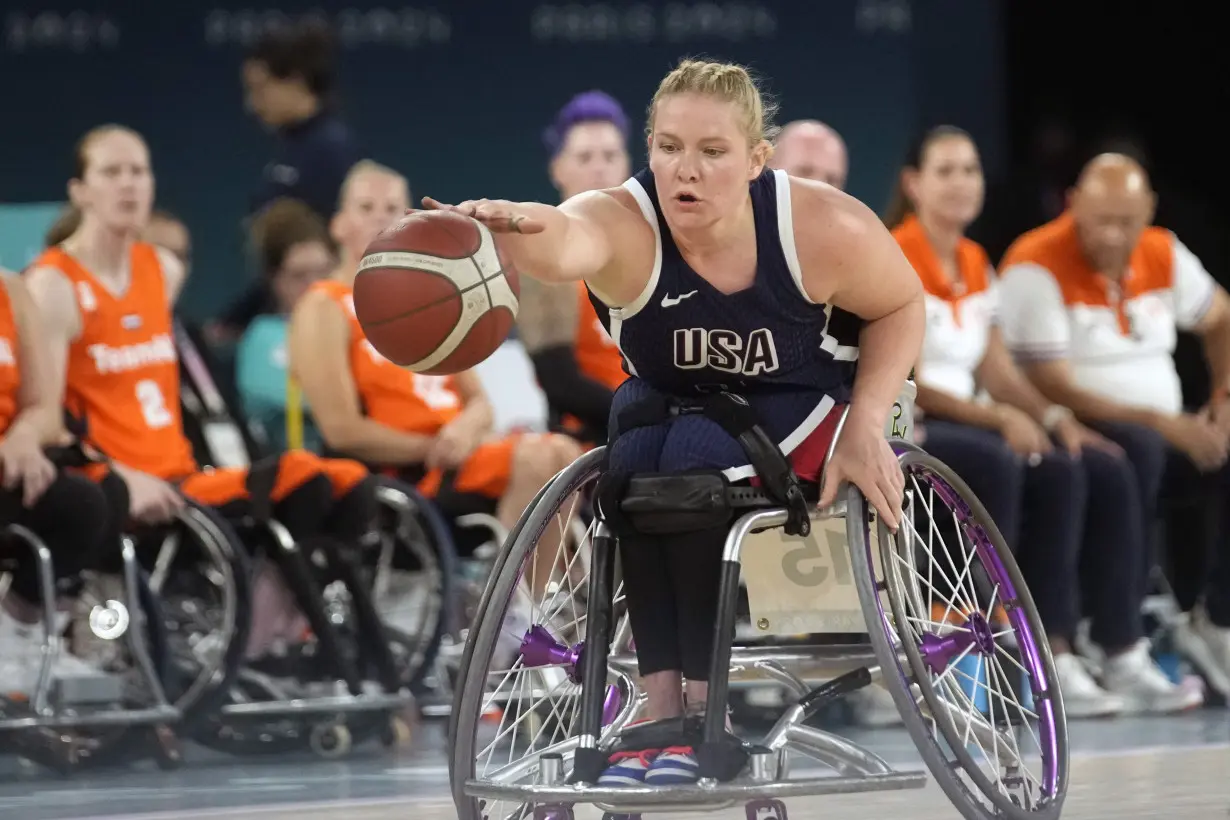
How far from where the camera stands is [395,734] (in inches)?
199

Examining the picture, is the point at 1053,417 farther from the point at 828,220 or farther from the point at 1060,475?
the point at 828,220

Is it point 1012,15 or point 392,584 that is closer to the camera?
point 392,584

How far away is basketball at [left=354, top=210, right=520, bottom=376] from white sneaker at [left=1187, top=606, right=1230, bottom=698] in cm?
368

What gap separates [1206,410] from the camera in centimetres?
598

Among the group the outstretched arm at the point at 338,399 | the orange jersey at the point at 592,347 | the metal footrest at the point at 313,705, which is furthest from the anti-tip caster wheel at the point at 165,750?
the orange jersey at the point at 592,347

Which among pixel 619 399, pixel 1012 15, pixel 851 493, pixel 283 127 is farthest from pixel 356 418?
pixel 1012 15

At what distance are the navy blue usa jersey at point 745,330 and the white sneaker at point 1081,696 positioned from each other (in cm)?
247

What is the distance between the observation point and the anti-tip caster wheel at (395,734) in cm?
501

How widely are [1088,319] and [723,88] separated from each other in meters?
3.17

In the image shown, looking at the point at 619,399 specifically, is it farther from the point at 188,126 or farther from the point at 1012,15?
the point at 1012,15

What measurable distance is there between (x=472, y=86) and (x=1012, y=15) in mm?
2059

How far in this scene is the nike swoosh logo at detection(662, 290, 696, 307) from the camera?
118 inches

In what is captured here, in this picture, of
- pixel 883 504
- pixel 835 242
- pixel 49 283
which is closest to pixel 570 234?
pixel 835 242

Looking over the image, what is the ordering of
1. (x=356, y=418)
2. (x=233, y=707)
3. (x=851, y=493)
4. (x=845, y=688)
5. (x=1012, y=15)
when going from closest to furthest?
(x=851, y=493)
(x=845, y=688)
(x=233, y=707)
(x=356, y=418)
(x=1012, y=15)
